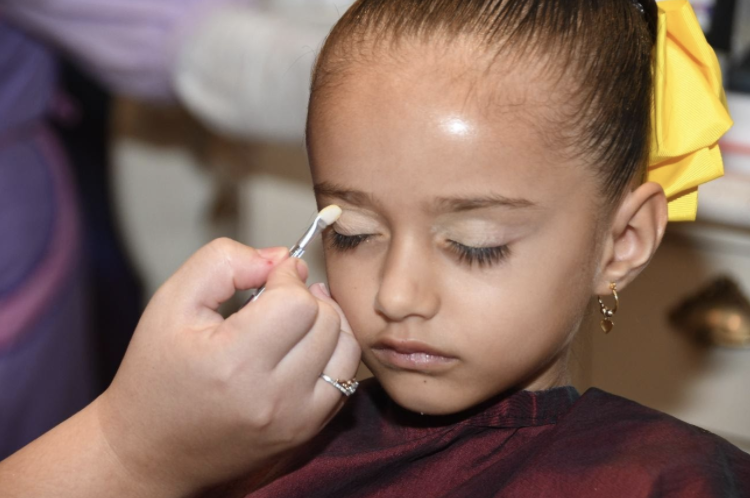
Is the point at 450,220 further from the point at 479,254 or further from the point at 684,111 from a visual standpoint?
the point at 684,111

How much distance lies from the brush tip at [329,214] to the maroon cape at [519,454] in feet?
0.67

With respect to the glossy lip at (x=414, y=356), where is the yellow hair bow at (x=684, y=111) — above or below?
above

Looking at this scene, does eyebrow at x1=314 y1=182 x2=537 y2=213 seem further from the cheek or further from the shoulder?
the shoulder

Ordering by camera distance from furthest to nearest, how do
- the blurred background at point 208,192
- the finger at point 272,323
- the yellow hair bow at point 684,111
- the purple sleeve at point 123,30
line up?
the purple sleeve at point 123,30 → the blurred background at point 208,192 → the yellow hair bow at point 684,111 → the finger at point 272,323

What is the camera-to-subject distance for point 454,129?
0.63m

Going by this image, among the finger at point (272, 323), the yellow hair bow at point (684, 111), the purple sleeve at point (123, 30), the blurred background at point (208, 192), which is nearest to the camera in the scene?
the finger at point (272, 323)

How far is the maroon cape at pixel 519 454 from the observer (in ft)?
2.19

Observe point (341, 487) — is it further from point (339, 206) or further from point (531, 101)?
point (531, 101)

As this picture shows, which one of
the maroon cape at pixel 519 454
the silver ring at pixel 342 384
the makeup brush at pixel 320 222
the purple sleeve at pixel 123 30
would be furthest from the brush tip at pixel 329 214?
the purple sleeve at pixel 123 30

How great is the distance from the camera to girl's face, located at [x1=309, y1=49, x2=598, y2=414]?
0.64 meters

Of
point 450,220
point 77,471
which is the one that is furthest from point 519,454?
point 77,471

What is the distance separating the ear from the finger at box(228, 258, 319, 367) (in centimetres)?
23

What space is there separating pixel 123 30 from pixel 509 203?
2.74ft

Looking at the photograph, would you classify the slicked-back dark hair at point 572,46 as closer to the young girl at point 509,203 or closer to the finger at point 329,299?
the young girl at point 509,203
